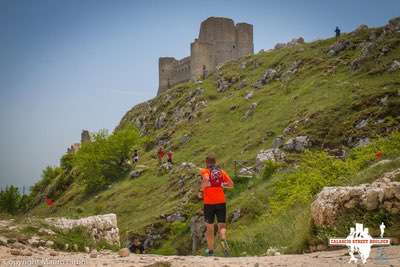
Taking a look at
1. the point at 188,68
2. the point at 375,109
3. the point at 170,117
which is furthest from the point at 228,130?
the point at 188,68

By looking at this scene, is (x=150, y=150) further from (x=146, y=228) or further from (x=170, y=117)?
(x=146, y=228)

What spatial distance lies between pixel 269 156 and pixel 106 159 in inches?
1026

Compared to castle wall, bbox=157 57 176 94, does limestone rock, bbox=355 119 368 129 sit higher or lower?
lower

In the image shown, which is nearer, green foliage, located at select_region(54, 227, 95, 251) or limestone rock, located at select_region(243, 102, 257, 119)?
green foliage, located at select_region(54, 227, 95, 251)

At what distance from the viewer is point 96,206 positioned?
4209 centimetres

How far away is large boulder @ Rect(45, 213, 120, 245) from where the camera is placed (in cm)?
1269

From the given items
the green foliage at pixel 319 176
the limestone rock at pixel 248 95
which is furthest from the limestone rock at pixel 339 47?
the green foliage at pixel 319 176

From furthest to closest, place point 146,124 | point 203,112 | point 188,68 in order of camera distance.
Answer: point 188,68
point 146,124
point 203,112

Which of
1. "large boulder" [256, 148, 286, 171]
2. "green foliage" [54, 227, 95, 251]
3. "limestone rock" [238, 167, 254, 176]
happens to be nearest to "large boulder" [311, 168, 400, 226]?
"green foliage" [54, 227, 95, 251]

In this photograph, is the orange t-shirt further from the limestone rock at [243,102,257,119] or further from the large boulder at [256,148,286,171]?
the limestone rock at [243,102,257,119]

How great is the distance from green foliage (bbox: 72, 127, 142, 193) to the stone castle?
107ft

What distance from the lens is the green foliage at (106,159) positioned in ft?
172

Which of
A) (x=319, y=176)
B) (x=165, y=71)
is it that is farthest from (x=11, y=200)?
(x=165, y=71)

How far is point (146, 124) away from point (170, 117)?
7.16 m
